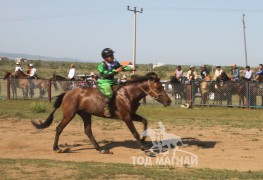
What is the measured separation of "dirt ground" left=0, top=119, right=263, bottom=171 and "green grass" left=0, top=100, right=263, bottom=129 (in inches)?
50.1

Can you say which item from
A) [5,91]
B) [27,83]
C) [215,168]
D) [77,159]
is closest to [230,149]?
[215,168]

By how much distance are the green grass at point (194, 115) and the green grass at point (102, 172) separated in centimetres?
774

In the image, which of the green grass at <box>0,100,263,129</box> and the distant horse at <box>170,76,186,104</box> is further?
the distant horse at <box>170,76,186,104</box>

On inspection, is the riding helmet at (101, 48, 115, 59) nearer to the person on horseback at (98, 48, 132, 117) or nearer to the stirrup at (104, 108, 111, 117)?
the person on horseback at (98, 48, 132, 117)

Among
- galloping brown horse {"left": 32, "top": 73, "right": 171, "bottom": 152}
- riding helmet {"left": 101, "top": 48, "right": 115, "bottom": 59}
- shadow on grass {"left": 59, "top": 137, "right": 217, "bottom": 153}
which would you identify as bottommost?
shadow on grass {"left": 59, "top": 137, "right": 217, "bottom": 153}

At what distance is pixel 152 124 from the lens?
671 inches

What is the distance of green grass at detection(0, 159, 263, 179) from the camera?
830 cm

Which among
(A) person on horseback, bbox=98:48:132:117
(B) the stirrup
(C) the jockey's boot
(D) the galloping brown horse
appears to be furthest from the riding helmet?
(B) the stirrup

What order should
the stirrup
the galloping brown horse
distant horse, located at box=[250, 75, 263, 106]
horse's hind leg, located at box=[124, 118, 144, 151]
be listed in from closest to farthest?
horse's hind leg, located at box=[124, 118, 144, 151], the galloping brown horse, the stirrup, distant horse, located at box=[250, 75, 263, 106]

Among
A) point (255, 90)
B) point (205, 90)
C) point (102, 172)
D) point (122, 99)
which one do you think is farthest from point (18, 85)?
point (102, 172)

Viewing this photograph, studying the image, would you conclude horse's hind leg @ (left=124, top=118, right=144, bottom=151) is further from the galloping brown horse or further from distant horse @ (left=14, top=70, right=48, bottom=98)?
distant horse @ (left=14, top=70, right=48, bottom=98)

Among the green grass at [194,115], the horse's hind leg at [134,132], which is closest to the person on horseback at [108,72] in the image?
the horse's hind leg at [134,132]

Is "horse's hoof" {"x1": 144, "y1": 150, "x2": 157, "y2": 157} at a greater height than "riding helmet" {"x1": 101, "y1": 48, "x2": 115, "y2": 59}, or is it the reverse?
"riding helmet" {"x1": 101, "y1": 48, "x2": 115, "y2": 59}

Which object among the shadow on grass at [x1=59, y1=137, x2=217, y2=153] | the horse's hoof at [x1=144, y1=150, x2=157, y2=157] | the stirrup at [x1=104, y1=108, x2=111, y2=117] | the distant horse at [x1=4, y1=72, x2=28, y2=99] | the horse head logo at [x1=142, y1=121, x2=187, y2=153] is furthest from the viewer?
the distant horse at [x1=4, y1=72, x2=28, y2=99]
